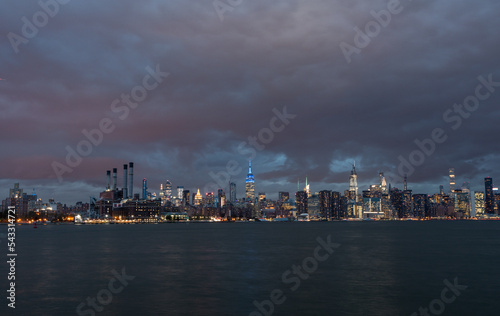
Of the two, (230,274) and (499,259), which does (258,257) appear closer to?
(230,274)

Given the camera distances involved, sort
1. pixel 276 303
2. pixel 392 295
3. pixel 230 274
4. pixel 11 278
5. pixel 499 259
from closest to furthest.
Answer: pixel 276 303, pixel 392 295, pixel 11 278, pixel 230 274, pixel 499 259

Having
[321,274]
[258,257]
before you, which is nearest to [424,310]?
[321,274]

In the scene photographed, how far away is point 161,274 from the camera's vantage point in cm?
5897

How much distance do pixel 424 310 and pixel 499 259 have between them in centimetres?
5067

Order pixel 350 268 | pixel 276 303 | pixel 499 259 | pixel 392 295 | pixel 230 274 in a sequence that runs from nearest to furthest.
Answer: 1. pixel 276 303
2. pixel 392 295
3. pixel 230 274
4. pixel 350 268
5. pixel 499 259

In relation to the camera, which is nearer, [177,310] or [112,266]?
[177,310]

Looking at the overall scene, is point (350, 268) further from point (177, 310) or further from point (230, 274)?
point (177, 310)

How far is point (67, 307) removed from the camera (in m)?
39.1

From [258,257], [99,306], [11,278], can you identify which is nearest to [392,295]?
[99,306]

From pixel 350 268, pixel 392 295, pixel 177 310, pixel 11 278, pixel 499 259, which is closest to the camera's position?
pixel 177 310

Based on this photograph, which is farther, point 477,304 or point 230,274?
point 230,274

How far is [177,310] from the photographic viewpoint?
37750mm

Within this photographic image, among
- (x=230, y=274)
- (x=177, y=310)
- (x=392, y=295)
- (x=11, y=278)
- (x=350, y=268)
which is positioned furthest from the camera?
(x=350, y=268)

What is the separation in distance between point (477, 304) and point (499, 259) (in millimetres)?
45406
